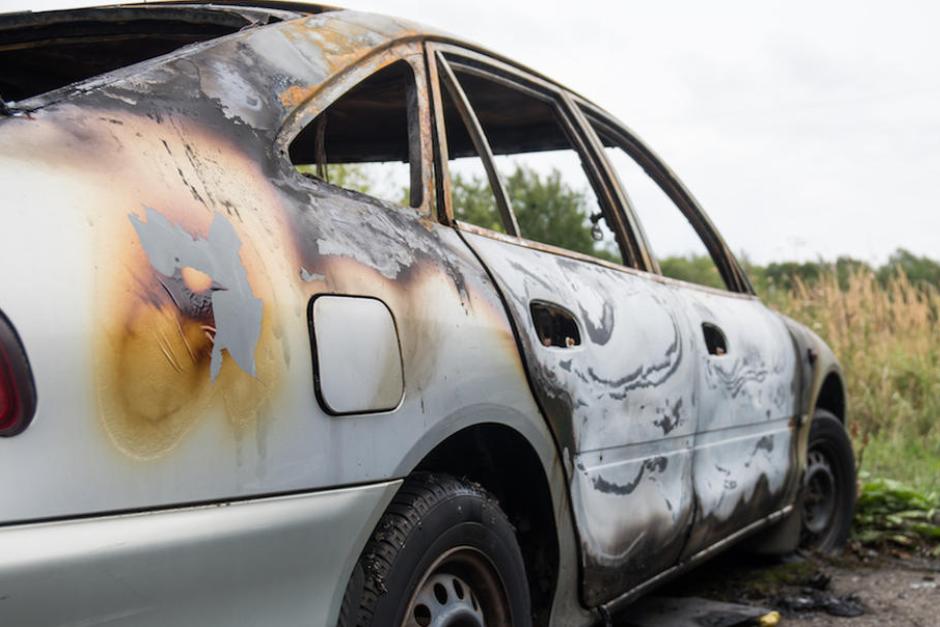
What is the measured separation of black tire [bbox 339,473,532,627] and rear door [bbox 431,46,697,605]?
32cm

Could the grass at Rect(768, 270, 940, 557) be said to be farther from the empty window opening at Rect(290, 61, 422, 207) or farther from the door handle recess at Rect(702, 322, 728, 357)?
the empty window opening at Rect(290, 61, 422, 207)

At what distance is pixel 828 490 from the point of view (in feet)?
16.0

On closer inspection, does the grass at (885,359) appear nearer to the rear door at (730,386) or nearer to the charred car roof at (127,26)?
the rear door at (730,386)

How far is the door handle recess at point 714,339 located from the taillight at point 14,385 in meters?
2.41

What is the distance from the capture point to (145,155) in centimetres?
160

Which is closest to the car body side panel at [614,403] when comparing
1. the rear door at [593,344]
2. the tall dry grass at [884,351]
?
the rear door at [593,344]

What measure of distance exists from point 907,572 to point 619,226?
2.61 metres

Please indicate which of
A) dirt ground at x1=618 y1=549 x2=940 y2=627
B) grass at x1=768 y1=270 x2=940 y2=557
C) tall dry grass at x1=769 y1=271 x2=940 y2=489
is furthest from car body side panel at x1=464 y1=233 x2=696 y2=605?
tall dry grass at x1=769 y1=271 x2=940 y2=489

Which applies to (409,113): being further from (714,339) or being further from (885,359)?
(885,359)

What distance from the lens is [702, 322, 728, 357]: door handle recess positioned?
11.3 feet

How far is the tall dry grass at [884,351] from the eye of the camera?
27.1 feet

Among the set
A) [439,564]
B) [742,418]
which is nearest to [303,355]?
[439,564]

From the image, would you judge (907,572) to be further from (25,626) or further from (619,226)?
(25,626)

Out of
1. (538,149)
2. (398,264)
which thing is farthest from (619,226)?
(398,264)
